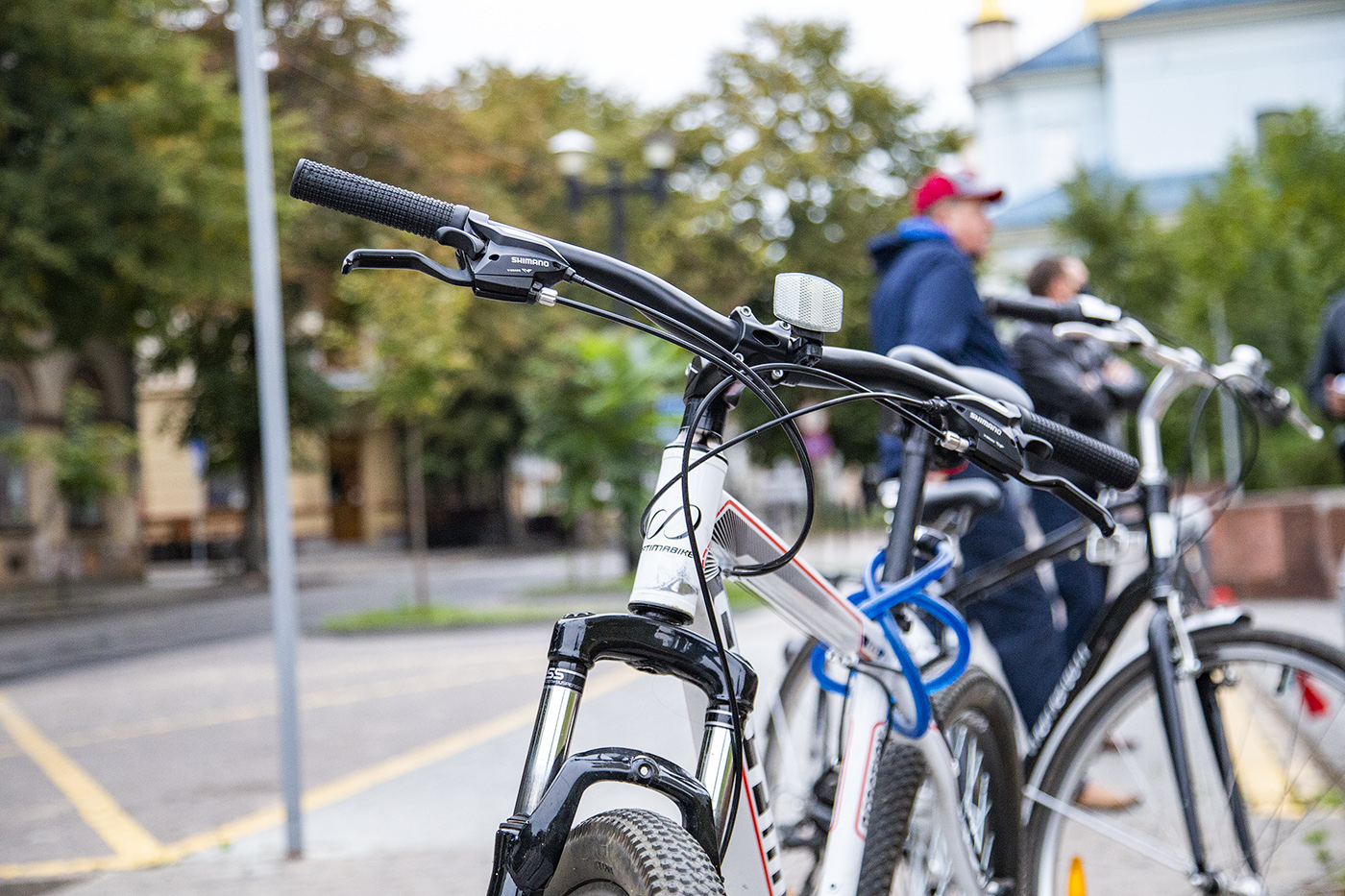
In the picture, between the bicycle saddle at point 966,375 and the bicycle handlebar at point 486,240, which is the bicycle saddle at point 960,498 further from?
the bicycle handlebar at point 486,240

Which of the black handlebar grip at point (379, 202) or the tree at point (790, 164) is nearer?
the black handlebar grip at point (379, 202)

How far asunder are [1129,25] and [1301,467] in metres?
36.6

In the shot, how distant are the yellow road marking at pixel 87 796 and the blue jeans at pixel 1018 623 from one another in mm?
2978

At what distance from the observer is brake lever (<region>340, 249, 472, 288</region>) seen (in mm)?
1390

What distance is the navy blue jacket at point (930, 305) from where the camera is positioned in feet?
12.1

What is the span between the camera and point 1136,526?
3.35 meters

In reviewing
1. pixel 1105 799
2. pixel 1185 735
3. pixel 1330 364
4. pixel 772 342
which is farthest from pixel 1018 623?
pixel 772 342

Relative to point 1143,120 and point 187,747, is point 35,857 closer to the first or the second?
point 187,747

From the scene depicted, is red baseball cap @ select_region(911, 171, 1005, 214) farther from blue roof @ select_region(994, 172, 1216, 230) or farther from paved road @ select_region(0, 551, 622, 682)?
blue roof @ select_region(994, 172, 1216, 230)

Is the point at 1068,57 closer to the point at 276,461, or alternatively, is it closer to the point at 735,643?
the point at 276,461

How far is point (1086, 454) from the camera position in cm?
193

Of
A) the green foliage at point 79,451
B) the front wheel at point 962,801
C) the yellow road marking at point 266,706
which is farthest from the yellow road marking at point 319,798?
the green foliage at point 79,451

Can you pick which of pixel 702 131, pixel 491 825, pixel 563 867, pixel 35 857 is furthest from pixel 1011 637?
pixel 702 131

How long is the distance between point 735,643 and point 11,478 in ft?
79.9
